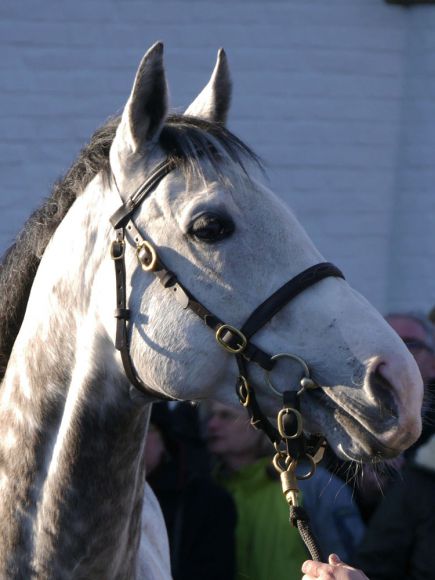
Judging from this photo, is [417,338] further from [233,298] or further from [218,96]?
[233,298]

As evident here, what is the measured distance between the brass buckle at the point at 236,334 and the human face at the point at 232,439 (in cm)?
199

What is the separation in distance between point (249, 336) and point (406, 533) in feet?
5.31

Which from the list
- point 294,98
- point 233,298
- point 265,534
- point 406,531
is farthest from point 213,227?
point 294,98

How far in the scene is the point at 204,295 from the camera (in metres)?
2.41

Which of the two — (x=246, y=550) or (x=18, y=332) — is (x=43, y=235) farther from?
(x=246, y=550)

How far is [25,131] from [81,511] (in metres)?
4.05

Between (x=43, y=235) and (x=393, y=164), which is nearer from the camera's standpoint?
(x=43, y=235)

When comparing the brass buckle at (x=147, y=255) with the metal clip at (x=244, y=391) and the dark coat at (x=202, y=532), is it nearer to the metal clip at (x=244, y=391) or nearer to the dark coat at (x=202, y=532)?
the metal clip at (x=244, y=391)

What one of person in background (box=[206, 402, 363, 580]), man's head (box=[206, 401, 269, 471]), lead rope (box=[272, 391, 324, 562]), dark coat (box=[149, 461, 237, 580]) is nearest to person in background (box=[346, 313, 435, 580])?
person in background (box=[206, 402, 363, 580])

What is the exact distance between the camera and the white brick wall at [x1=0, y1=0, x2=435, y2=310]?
244 inches

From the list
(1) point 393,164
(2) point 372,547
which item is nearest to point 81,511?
Answer: (2) point 372,547

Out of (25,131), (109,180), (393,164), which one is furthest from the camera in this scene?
(393,164)

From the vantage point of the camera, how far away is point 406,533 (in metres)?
3.70

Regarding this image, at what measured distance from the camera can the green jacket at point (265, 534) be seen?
4.01 m
